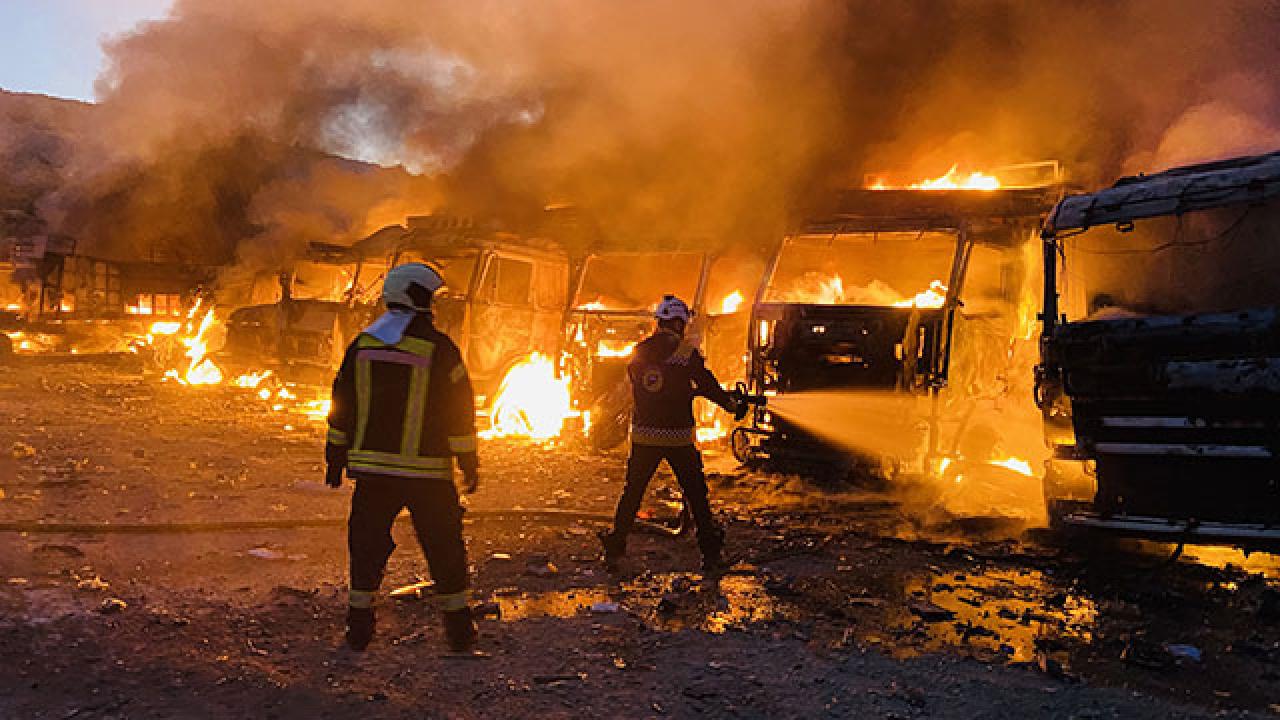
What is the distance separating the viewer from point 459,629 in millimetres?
3482

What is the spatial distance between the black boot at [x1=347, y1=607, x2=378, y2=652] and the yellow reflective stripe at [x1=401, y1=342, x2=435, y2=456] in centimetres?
68

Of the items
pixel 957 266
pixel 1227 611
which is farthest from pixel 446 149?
pixel 1227 611

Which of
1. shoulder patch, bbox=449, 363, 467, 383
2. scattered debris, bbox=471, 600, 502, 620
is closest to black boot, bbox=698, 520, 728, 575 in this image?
scattered debris, bbox=471, 600, 502, 620

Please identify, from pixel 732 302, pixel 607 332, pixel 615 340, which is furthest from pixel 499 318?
pixel 732 302

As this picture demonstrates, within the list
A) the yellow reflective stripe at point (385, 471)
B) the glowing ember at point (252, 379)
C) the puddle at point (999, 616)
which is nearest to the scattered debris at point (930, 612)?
the puddle at point (999, 616)

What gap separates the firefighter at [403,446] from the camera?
136 inches

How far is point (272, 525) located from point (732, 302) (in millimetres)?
5519

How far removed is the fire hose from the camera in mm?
4867

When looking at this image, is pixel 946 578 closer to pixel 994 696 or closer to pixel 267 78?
pixel 994 696

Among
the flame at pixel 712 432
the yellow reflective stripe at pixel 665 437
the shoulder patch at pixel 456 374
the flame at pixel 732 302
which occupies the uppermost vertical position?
the flame at pixel 732 302

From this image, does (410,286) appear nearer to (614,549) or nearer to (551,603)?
(551,603)

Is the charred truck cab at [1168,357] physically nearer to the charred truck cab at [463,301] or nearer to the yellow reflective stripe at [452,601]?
the yellow reflective stripe at [452,601]

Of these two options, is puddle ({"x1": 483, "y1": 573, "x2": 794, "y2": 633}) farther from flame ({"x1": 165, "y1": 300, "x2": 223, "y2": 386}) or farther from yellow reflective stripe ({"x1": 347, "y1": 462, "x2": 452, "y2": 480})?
flame ({"x1": 165, "y1": 300, "x2": 223, "y2": 386})

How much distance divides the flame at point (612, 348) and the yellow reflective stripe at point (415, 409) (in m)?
5.73
